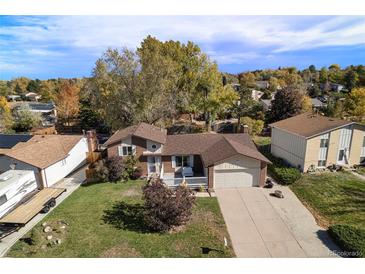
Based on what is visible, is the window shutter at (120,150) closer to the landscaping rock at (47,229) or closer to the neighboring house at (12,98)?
the landscaping rock at (47,229)

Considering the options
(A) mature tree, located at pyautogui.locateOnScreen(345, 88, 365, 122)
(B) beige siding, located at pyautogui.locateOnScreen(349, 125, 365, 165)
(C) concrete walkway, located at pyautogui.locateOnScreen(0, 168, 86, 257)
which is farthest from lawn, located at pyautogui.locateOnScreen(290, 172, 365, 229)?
(A) mature tree, located at pyautogui.locateOnScreen(345, 88, 365, 122)

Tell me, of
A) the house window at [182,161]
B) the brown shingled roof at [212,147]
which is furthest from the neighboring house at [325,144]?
the house window at [182,161]

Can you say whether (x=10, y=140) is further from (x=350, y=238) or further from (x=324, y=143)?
(x=324, y=143)

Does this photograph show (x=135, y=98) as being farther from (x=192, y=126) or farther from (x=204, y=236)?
(x=204, y=236)

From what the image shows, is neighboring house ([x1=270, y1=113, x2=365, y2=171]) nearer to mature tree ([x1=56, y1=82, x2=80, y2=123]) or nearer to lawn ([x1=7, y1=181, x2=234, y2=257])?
lawn ([x1=7, y1=181, x2=234, y2=257])

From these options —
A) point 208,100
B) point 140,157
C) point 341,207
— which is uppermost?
point 208,100

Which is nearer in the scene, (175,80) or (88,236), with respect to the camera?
(88,236)
